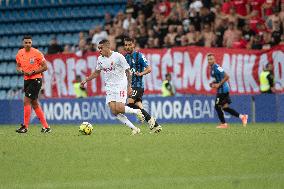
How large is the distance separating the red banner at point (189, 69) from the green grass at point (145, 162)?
8.15 m

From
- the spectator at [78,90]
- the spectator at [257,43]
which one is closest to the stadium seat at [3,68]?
the spectator at [78,90]

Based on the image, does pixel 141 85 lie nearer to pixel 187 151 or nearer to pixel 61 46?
pixel 187 151

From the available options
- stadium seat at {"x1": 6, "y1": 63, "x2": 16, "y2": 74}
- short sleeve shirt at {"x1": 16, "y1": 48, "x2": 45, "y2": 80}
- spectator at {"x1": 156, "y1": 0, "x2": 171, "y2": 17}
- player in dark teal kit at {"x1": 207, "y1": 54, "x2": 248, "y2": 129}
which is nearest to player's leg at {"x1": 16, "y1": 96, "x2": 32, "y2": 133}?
short sleeve shirt at {"x1": 16, "y1": 48, "x2": 45, "y2": 80}

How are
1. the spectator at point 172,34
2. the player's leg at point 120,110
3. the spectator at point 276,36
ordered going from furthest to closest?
1. the spectator at point 172,34
2. the spectator at point 276,36
3. the player's leg at point 120,110

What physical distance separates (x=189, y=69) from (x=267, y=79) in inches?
98.0

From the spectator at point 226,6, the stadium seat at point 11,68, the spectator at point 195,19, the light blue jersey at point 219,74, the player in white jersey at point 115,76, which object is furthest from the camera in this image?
the stadium seat at point 11,68

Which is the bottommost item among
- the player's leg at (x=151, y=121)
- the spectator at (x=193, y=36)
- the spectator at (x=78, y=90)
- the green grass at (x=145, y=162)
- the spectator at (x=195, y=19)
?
the green grass at (x=145, y=162)

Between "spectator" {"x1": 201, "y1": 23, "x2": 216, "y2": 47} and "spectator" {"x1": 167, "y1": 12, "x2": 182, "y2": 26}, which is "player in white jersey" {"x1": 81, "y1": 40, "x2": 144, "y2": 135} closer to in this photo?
"spectator" {"x1": 201, "y1": 23, "x2": 216, "y2": 47}

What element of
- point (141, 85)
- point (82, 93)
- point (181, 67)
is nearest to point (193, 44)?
point (181, 67)

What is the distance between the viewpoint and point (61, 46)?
97.9ft

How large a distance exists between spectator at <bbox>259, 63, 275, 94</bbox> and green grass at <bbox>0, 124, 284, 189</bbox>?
772 centimetres

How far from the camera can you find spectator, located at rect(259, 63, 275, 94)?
75.0ft

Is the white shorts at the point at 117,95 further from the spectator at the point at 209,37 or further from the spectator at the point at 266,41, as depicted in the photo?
the spectator at the point at 209,37

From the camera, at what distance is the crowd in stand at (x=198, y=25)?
23656 millimetres
